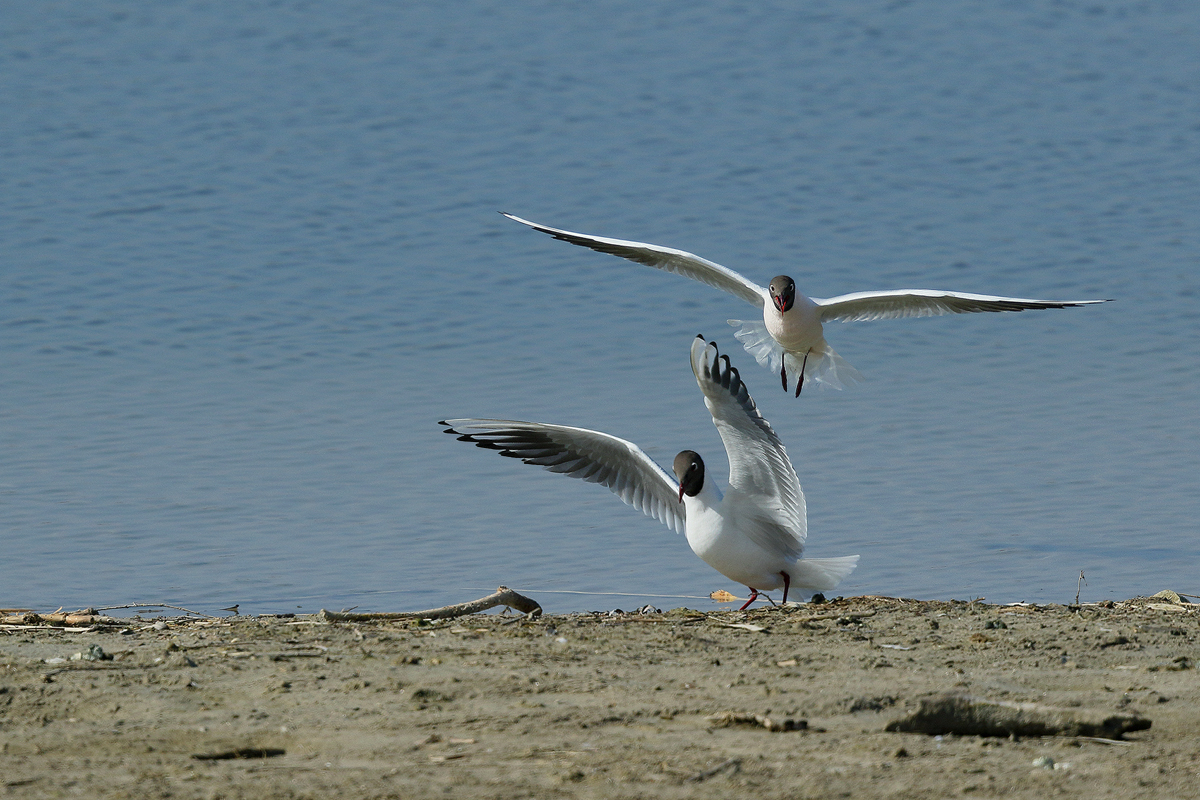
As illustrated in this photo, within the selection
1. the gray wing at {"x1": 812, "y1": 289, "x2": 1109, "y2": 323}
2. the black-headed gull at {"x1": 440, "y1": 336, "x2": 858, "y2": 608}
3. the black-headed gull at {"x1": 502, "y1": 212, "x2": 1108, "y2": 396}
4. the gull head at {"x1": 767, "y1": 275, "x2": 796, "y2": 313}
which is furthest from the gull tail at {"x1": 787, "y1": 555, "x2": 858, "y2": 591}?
the gull head at {"x1": 767, "y1": 275, "x2": 796, "y2": 313}

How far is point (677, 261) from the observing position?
9.96 m

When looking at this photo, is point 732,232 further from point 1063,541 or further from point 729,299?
point 1063,541

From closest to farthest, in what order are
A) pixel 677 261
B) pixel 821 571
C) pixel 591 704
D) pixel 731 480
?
pixel 591 704 < pixel 731 480 < pixel 821 571 < pixel 677 261

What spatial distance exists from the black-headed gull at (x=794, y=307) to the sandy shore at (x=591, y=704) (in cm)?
344

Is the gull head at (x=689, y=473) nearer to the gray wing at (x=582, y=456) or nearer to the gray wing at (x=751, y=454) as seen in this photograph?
the gray wing at (x=751, y=454)

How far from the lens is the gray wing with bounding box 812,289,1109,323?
888 cm

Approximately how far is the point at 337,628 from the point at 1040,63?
21.7 m

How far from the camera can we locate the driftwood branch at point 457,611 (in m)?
6.20

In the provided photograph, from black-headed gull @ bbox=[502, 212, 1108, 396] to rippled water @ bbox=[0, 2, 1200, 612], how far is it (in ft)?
1.79

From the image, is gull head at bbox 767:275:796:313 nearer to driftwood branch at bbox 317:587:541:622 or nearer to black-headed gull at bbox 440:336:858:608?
black-headed gull at bbox 440:336:858:608

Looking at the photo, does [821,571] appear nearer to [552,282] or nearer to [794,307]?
[794,307]

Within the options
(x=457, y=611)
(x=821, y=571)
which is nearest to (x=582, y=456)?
Answer: (x=821, y=571)

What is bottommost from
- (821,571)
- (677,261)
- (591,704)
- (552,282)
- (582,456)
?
(821,571)

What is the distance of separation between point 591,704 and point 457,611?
5.61 feet
